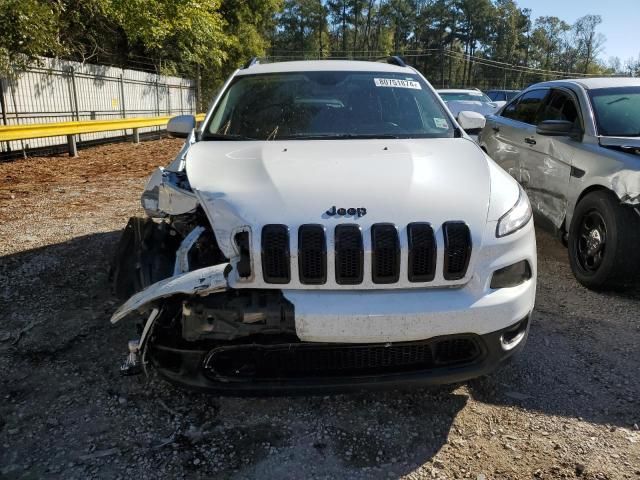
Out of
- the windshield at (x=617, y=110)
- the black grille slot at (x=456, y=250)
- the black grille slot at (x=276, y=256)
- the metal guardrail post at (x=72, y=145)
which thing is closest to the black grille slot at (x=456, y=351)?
the black grille slot at (x=456, y=250)

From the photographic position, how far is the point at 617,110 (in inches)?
180

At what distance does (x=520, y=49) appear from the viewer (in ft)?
281

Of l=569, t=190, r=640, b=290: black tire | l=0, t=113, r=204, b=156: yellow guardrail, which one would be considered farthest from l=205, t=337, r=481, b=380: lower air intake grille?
l=0, t=113, r=204, b=156: yellow guardrail

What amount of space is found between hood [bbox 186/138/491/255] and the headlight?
0.09 m

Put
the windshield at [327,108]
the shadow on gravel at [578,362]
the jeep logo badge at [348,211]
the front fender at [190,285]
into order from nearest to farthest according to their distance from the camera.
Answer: the front fender at [190,285], the jeep logo badge at [348,211], the shadow on gravel at [578,362], the windshield at [327,108]

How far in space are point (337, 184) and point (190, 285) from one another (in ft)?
2.75

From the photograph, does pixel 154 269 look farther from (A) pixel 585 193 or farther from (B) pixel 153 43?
(B) pixel 153 43

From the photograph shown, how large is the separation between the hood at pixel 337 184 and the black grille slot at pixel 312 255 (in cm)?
6

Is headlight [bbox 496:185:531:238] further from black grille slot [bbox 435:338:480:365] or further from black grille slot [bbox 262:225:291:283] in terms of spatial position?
black grille slot [bbox 262:225:291:283]

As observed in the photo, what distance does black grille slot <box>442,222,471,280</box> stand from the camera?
2217mm

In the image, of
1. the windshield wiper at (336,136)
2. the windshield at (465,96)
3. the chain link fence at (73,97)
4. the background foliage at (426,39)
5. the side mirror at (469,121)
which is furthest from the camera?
the background foliage at (426,39)

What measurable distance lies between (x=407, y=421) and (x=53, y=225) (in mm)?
4727

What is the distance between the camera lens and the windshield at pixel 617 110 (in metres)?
4.36

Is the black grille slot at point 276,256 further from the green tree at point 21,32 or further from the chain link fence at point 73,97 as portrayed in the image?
the green tree at point 21,32
